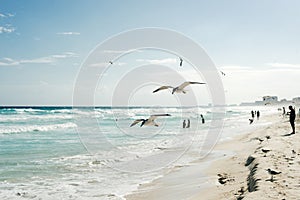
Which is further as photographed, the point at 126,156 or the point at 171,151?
the point at 171,151

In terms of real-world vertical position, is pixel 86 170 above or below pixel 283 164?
below

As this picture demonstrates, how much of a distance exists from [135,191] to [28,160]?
800 centimetres

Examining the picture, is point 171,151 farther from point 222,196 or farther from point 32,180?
point 222,196

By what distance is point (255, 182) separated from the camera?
7348 millimetres

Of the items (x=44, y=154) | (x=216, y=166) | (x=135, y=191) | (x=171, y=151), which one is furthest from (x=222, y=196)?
(x=44, y=154)

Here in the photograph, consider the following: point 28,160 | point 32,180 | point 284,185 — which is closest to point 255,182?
point 284,185

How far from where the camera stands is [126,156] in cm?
1711

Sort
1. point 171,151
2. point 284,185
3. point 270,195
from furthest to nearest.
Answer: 1. point 171,151
2. point 284,185
3. point 270,195

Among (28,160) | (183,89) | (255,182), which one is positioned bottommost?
(28,160)

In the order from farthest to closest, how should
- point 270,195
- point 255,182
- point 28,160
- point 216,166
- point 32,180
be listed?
1. point 28,160
2. point 216,166
3. point 32,180
4. point 255,182
5. point 270,195

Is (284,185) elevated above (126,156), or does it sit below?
above

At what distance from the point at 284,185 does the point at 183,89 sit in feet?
11.3

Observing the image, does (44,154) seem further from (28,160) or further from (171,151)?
(171,151)

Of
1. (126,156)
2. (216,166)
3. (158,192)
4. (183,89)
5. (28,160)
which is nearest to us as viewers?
(183,89)
